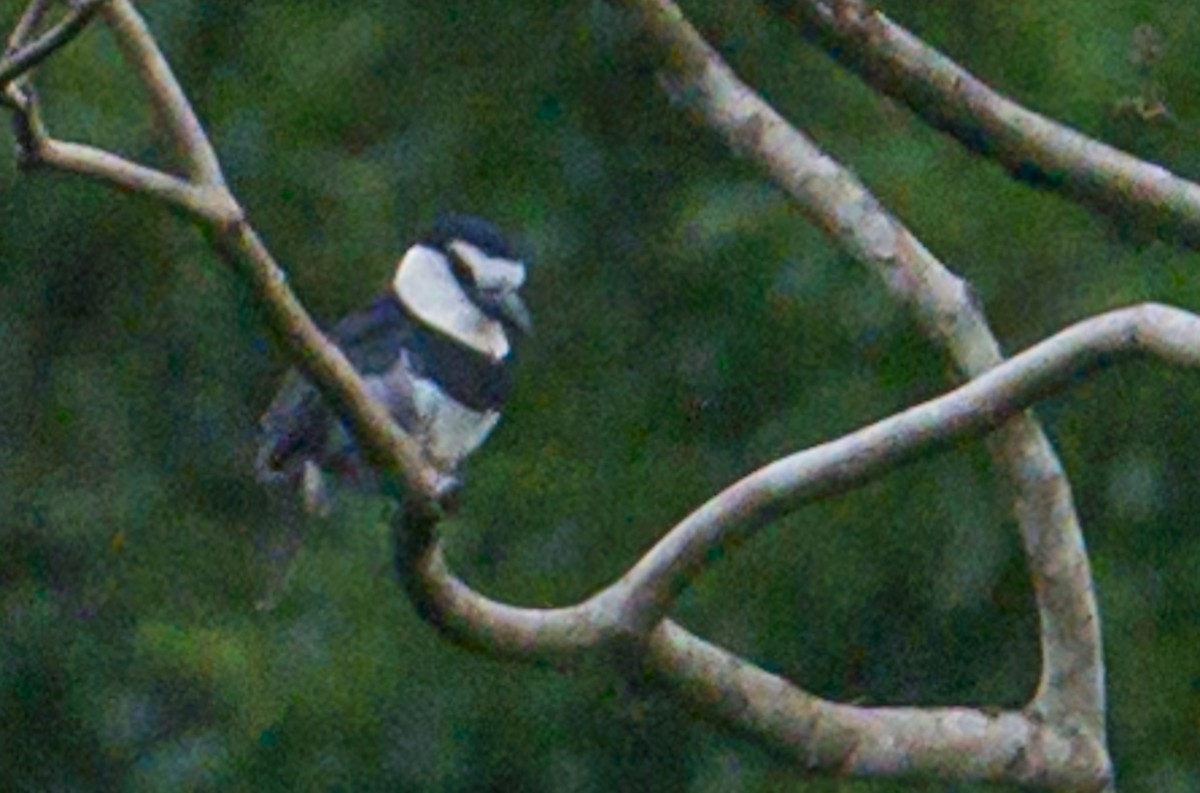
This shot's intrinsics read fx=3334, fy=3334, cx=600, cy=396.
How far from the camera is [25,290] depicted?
4.33m

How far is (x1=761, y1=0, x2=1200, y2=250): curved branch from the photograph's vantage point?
269 cm

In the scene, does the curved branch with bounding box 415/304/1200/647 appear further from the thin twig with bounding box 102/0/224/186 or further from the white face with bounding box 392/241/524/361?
the white face with bounding box 392/241/524/361

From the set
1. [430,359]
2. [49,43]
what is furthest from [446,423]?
[49,43]

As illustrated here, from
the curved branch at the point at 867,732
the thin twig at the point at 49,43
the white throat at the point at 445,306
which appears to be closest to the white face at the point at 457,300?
the white throat at the point at 445,306

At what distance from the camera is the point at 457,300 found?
356 cm

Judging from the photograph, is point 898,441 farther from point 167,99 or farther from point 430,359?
point 430,359

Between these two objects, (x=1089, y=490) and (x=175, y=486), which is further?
(x=175, y=486)

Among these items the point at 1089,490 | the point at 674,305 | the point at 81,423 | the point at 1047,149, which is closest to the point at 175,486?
the point at 81,423

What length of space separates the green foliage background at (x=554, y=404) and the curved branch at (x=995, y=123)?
842 millimetres

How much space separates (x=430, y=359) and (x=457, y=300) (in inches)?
4.1

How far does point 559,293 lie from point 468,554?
0.35 meters

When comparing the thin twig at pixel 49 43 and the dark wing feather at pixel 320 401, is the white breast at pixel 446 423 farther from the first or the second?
the thin twig at pixel 49 43

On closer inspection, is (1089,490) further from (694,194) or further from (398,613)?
(398,613)

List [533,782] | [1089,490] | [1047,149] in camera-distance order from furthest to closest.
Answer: [533,782]
[1089,490]
[1047,149]
